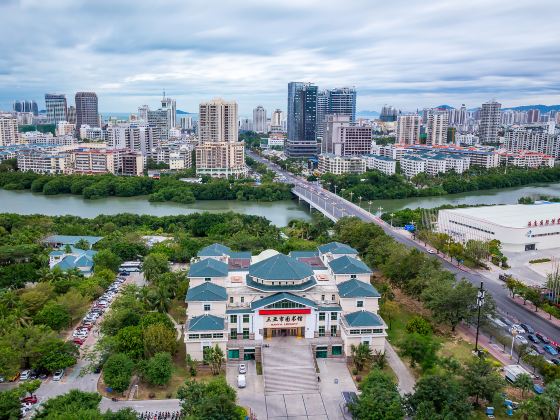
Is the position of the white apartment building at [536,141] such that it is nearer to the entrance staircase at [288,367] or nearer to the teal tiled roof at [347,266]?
the teal tiled roof at [347,266]

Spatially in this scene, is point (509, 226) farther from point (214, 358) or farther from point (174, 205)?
point (174, 205)

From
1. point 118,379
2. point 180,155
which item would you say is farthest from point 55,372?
point 180,155

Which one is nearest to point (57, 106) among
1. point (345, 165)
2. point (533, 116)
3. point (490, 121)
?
point (345, 165)

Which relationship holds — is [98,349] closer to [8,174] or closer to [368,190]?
[368,190]

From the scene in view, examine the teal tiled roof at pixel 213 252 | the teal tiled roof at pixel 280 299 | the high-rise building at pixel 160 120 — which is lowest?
the teal tiled roof at pixel 280 299

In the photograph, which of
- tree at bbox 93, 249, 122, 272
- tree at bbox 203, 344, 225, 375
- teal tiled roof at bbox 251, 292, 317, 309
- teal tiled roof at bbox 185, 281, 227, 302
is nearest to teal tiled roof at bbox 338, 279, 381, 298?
teal tiled roof at bbox 251, 292, 317, 309

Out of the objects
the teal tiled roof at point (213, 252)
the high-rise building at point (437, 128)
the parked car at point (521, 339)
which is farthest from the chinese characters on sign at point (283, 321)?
the high-rise building at point (437, 128)
